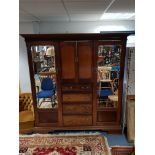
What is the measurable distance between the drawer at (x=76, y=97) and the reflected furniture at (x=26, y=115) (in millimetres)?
791

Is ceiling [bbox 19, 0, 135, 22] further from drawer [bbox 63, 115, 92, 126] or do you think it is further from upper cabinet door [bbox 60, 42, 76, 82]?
drawer [bbox 63, 115, 92, 126]

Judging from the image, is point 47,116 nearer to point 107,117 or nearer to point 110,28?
point 107,117

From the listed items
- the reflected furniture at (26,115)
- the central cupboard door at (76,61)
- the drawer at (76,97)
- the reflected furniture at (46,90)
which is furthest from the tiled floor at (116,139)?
the reflected furniture at (26,115)

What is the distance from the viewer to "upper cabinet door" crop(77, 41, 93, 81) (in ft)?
13.4

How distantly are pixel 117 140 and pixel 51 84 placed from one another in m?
1.54

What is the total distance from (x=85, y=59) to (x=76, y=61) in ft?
0.54

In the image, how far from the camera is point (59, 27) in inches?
241

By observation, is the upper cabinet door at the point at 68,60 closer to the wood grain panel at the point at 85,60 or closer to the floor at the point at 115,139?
the wood grain panel at the point at 85,60

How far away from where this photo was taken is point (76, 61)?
414 cm

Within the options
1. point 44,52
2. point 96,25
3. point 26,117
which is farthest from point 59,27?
point 26,117

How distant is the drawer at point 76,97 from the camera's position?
4.27 meters
